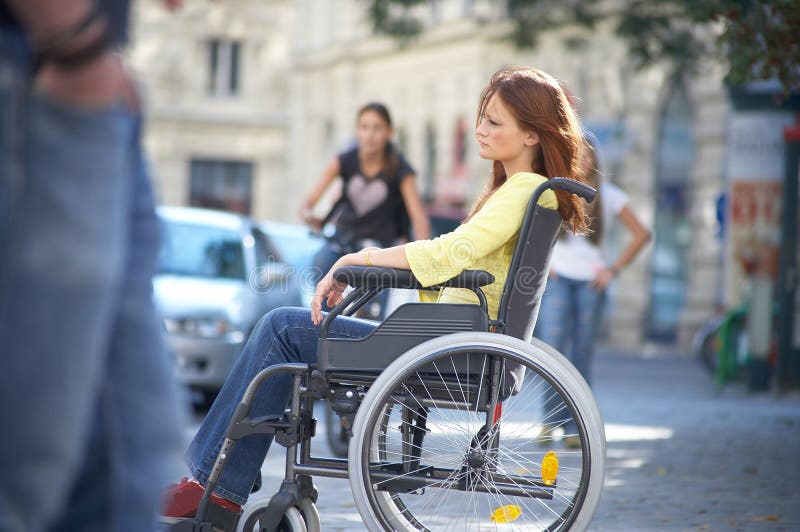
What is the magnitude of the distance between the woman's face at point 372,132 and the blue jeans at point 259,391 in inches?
154

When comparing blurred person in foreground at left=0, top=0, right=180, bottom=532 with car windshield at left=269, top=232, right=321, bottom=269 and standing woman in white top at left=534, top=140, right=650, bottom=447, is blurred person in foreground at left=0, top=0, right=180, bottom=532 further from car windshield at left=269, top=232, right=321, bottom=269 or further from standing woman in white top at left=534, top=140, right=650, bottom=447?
car windshield at left=269, top=232, right=321, bottom=269

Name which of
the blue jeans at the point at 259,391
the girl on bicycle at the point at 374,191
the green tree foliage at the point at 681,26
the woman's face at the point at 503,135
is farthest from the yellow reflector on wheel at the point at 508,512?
the green tree foliage at the point at 681,26

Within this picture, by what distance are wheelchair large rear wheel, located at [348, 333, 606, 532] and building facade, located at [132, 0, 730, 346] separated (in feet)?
7.30

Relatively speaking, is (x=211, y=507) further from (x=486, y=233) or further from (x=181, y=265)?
(x=181, y=265)

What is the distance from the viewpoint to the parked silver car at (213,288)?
10.4 meters

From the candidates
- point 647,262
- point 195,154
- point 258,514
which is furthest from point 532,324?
point 195,154

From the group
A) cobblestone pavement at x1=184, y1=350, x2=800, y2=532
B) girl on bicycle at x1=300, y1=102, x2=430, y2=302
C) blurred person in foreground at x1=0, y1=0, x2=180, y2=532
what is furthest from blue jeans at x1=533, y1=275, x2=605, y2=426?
blurred person in foreground at x1=0, y1=0, x2=180, y2=532

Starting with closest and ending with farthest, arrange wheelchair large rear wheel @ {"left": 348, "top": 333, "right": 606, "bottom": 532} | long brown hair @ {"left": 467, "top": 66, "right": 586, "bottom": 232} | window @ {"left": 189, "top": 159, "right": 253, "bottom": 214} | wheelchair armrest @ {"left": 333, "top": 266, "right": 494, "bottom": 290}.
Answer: wheelchair large rear wheel @ {"left": 348, "top": 333, "right": 606, "bottom": 532} → wheelchair armrest @ {"left": 333, "top": 266, "right": 494, "bottom": 290} → long brown hair @ {"left": 467, "top": 66, "right": 586, "bottom": 232} → window @ {"left": 189, "top": 159, "right": 253, "bottom": 214}

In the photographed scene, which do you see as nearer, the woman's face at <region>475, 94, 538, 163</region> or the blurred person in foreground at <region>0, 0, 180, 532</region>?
the blurred person in foreground at <region>0, 0, 180, 532</region>

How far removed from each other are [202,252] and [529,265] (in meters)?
7.50

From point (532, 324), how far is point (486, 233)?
30 centimetres

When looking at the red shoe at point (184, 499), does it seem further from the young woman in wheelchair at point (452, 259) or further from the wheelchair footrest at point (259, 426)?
the wheelchair footrest at point (259, 426)

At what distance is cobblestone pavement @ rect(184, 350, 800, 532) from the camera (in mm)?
5637

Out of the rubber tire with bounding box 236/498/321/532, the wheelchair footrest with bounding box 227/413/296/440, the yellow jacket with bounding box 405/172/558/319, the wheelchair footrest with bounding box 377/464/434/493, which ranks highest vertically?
the yellow jacket with bounding box 405/172/558/319
